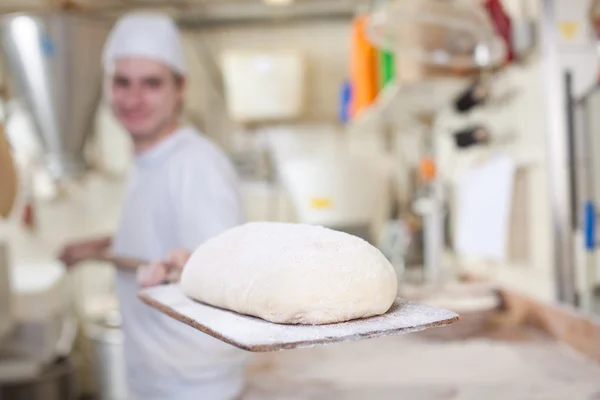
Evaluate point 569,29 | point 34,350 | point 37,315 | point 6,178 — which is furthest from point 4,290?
point 569,29

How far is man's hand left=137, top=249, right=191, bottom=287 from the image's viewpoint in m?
0.73

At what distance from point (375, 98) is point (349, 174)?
0.54m

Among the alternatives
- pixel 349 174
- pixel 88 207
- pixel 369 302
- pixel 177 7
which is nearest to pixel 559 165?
pixel 369 302

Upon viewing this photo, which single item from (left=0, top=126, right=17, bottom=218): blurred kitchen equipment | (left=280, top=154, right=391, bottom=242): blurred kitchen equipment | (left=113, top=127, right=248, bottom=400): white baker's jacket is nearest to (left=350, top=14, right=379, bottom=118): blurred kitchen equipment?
(left=280, top=154, right=391, bottom=242): blurred kitchen equipment

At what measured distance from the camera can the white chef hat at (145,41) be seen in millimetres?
1202

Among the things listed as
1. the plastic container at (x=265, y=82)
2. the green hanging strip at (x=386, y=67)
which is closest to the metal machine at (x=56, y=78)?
the green hanging strip at (x=386, y=67)

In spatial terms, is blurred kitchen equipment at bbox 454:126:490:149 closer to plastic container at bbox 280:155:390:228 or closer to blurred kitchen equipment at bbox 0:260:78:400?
plastic container at bbox 280:155:390:228

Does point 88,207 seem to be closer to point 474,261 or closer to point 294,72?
point 294,72

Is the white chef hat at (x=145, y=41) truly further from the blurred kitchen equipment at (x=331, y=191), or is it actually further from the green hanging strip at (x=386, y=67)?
the blurred kitchen equipment at (x=331, y=191)

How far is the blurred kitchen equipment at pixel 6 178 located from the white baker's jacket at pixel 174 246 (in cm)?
27

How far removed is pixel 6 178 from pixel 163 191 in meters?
0.37

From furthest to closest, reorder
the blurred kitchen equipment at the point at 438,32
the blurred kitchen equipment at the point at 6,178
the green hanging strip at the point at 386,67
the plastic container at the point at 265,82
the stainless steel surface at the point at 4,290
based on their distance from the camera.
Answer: the plastic container at the point at 265,82, the green hanging strip at the point at 386,67, the stainless steel surface at the point at 4,290, the blurred kitchen equipment at the point at 438,32, the blurred kitchen equipment at the point at 6,178

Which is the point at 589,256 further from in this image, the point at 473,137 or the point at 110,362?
the point at 110,362

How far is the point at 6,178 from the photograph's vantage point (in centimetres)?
88
